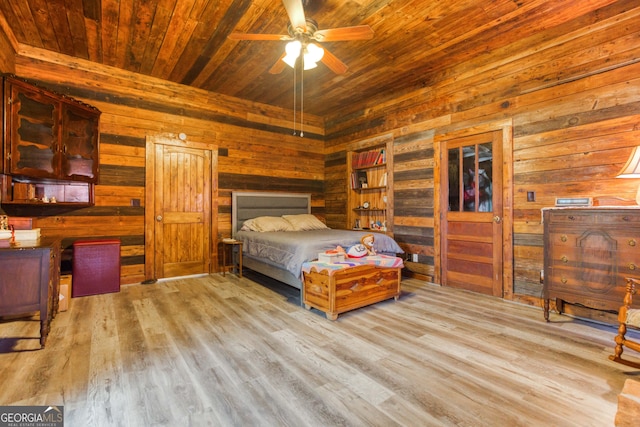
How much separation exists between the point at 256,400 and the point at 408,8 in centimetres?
342

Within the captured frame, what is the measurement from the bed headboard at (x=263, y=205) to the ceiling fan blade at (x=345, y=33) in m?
3.13

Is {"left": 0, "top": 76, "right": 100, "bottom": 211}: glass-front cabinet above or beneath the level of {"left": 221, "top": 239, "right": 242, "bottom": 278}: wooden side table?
above

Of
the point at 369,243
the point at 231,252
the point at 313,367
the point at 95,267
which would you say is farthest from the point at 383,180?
the point at 95,267

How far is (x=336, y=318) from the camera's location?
2912 mm

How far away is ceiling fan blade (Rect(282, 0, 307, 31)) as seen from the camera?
220cm

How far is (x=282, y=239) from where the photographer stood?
3770 mm

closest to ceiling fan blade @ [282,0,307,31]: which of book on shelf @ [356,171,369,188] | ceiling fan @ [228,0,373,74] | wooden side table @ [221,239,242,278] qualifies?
ceiling fan @ [228,0,373,74]

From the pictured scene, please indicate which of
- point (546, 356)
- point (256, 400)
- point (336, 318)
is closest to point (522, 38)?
point (546, 356)

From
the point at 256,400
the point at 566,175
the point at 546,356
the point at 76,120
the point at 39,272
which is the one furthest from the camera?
the point at 76,120

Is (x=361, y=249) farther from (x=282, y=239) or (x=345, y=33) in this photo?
(x=345, y=33)

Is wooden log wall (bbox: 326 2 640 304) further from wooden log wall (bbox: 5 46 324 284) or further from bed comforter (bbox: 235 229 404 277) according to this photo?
wooden log wall (bbox: 5 46 324 284)

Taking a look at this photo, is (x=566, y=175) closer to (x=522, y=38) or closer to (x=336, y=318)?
(x=522, y=38)

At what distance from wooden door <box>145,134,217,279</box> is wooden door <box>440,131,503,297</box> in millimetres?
3635

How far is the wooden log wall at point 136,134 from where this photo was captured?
381 cm
